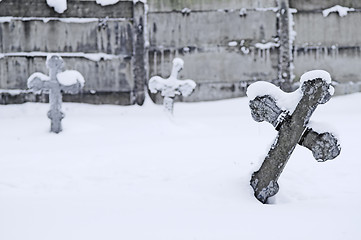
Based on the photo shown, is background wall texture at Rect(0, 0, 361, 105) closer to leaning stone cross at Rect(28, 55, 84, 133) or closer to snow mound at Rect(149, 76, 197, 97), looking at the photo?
snow mound at Rect(149, 76, 197, 97)

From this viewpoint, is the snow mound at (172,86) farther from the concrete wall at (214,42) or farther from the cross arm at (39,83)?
the cross arm at (39,83)

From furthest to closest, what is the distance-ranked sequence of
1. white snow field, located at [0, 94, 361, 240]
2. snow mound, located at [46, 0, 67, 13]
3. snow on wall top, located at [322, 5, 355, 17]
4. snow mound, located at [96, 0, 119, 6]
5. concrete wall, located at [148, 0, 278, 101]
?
snow on wall top, located at [322, 5, 355, 17], concrete wall, located at [148, 0, 278, 101], snow mound, located at [96, 0, 119, 6], snow mound, located at [46, 0, 67, 13], white snow field, located at [0, 94, 361, 240]

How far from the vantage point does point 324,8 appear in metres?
7.31

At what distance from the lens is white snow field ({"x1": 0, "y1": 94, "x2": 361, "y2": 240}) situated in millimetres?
1924

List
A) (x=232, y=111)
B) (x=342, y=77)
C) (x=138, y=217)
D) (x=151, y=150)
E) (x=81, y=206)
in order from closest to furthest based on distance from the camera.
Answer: (x=138, y=217), (x=81, y=206), (x=151, y=150), (x=232, y=111), (x=342, y=77)

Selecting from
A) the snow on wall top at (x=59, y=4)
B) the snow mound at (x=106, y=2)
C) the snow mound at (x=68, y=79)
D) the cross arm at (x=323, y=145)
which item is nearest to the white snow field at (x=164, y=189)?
the cross arm at (x=323, y=145)

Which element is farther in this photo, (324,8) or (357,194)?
(324,8)

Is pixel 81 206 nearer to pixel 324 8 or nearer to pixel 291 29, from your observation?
pixel 291 29

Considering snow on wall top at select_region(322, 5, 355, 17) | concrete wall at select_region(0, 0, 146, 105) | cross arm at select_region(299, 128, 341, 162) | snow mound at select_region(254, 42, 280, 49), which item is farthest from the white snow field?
snow on wall top at select_region(322, 5, 355, 17)

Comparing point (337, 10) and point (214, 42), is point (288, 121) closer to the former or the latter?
point (214, 42)

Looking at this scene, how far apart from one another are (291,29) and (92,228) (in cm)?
652

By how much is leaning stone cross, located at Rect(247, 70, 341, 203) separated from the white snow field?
0.10m

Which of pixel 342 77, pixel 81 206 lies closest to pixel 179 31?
pixel 342 77

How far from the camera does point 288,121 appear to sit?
2410 mm
